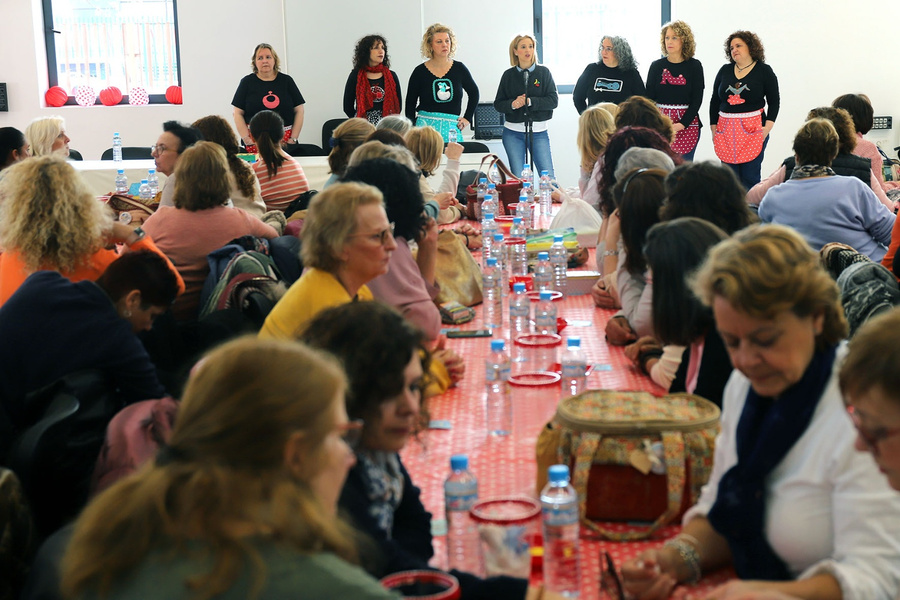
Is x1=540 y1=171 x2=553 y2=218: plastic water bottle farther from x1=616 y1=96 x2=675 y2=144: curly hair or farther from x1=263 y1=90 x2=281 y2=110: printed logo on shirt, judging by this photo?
x1=263 y1=90 x2=281 y2=110: printed logo on shirt

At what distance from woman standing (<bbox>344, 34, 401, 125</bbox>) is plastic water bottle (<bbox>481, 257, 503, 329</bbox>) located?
532cm

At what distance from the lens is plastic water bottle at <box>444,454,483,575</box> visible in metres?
1.69

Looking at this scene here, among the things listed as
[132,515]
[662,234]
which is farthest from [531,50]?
[132,515]

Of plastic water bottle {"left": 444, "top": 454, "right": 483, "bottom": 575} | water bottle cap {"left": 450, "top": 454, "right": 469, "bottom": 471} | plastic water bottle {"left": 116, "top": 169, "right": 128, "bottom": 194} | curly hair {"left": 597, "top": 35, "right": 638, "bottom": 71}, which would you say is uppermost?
curly hair {"left": 597, "top": 35, "right": 638, "bottom": 71}

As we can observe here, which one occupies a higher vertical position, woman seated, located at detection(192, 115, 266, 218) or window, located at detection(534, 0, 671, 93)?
window, located at detection(534, 0, 671, 93)

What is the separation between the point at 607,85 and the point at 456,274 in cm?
516

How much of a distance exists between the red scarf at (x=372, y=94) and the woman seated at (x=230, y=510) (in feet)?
25.9

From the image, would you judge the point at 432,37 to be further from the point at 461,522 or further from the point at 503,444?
the point at 461,522

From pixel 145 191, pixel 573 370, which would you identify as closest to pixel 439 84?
pixel 145 191

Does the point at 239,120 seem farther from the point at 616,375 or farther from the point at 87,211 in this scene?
the point at 616,375

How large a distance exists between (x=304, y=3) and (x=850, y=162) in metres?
6.33

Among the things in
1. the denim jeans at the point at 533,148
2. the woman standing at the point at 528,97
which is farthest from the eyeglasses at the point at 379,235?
the denim jeans at the point at 533,148

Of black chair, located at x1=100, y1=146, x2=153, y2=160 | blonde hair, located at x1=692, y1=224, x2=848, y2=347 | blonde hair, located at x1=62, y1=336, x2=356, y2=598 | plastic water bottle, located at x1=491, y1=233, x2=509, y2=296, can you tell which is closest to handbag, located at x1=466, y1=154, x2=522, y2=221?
plastic water bottle, located at x1=491, y1=233, x2=509, y2=296

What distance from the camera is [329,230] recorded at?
2.67 m
